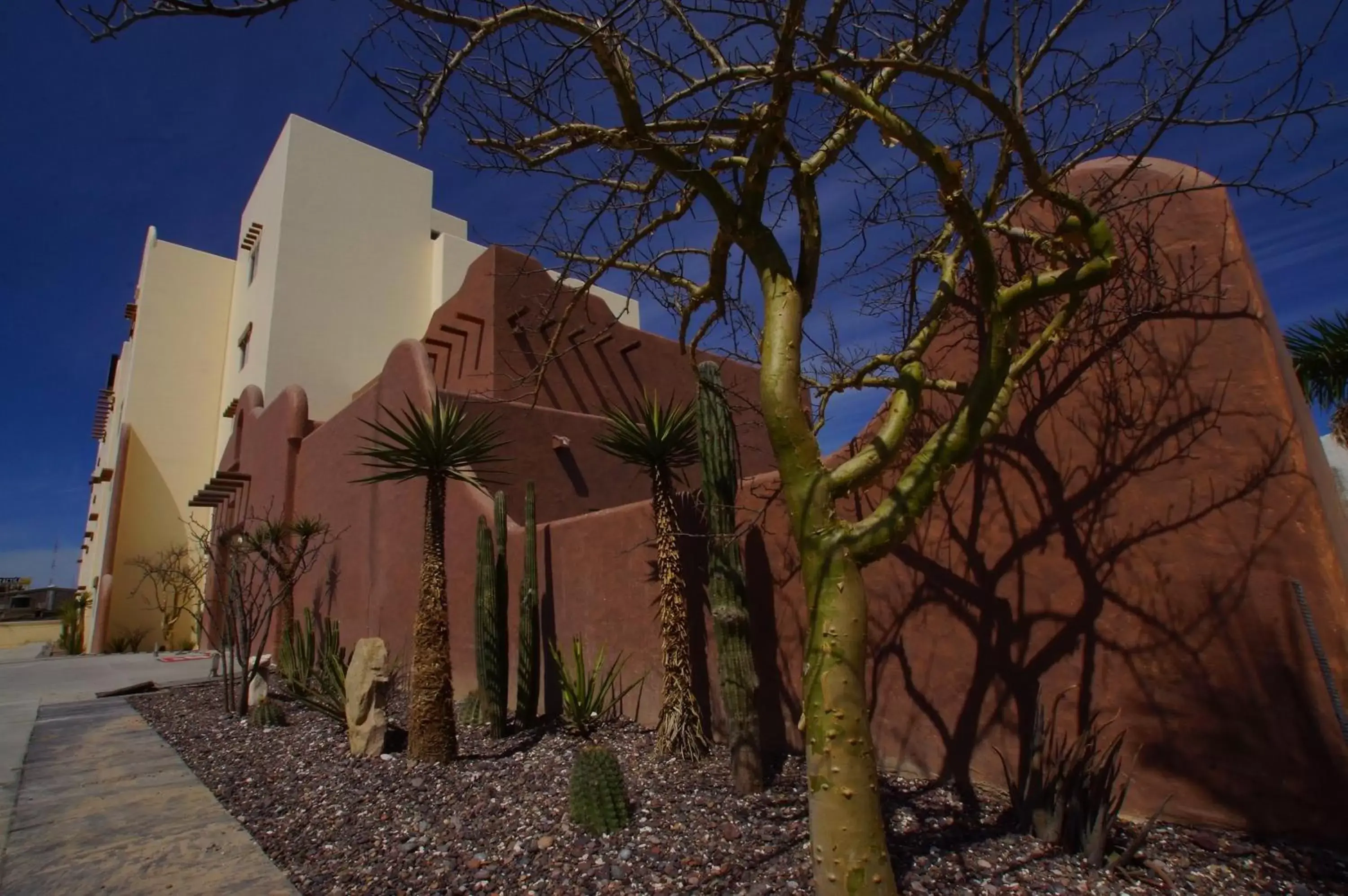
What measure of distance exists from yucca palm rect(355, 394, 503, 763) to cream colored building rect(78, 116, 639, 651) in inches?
574

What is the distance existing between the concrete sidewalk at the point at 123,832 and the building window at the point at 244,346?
15.9m

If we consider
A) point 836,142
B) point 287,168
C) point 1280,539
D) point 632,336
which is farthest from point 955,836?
point 287,168

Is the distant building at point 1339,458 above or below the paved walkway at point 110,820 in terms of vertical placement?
above

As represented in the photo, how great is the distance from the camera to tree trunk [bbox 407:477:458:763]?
6.31 m

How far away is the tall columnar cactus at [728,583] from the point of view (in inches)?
201

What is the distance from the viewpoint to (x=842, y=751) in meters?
3.03

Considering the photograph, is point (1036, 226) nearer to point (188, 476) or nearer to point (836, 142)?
point (836, 142)

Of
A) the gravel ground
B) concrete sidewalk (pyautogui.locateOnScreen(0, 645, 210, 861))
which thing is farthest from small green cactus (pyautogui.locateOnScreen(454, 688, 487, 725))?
concrete sidewalk (pyautogui.locateOnScreen(0, 645, 210, 861))

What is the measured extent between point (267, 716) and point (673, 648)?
5174 millimetres

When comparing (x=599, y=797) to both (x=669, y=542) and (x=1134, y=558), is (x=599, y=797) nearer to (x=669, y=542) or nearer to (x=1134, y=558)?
(x=669, y=542)

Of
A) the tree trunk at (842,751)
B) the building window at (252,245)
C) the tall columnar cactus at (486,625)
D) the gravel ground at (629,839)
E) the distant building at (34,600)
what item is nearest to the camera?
the tree trunk at (842,751)

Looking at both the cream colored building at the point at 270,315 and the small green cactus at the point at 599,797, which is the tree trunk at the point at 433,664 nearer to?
the small green cactus at the point at 599,797

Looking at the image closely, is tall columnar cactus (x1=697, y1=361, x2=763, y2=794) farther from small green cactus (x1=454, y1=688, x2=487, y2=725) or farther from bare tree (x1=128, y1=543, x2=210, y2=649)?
bare tree (x1=128, y1=543, x2=210, y2=649)

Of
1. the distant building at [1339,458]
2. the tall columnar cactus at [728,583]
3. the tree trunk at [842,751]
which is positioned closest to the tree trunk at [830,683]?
the tree trunk at [842,751]
